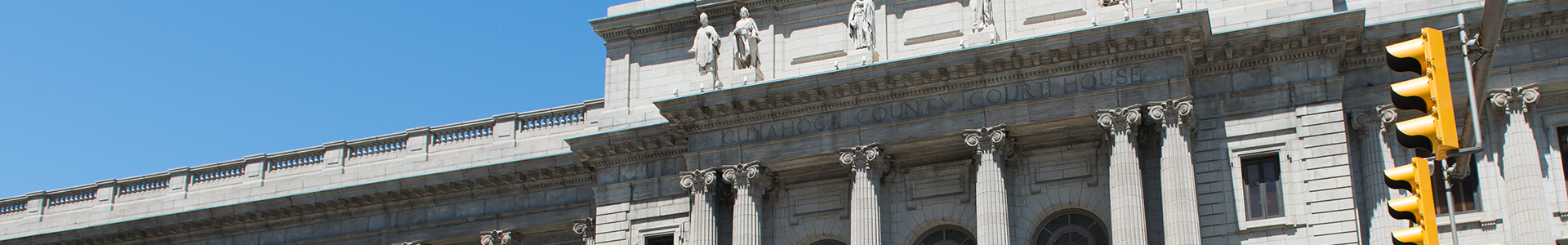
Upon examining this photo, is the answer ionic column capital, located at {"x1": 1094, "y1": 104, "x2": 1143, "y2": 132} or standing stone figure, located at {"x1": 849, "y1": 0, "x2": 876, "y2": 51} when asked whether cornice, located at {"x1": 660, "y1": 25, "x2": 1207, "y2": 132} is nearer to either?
ionic column capital, located at {"x1": 1094, "y1": 104, "x2": 1143, "y2": 132}

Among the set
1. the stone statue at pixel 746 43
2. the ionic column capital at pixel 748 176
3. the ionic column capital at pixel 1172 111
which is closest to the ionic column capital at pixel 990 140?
the ionic column capital at pixel 1172 111

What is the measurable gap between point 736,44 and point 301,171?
1402 centimetres

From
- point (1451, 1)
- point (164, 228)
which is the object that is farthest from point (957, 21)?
point (164, 228)

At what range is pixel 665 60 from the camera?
37875 millimetres

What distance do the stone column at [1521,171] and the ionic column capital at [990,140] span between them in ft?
29.0

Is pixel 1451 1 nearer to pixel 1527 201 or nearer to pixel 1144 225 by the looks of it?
pixel 1527 201

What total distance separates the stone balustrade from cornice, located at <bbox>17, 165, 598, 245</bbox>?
0.52 meters

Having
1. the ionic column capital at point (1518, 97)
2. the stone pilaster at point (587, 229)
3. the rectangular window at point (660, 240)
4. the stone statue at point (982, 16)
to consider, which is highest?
the stone statue at point (982, 16)

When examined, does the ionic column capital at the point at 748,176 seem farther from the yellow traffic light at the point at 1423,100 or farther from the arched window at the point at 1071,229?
the yellow traffic light at the point at 1423,100

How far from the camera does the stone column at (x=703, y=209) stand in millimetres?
34031

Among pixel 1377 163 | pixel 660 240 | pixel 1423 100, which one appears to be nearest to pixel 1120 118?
pixel 1377 163

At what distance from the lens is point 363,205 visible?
40688 millimetres

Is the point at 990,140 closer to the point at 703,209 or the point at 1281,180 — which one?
the point at 1281,180

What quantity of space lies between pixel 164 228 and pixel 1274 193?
1131 inches
